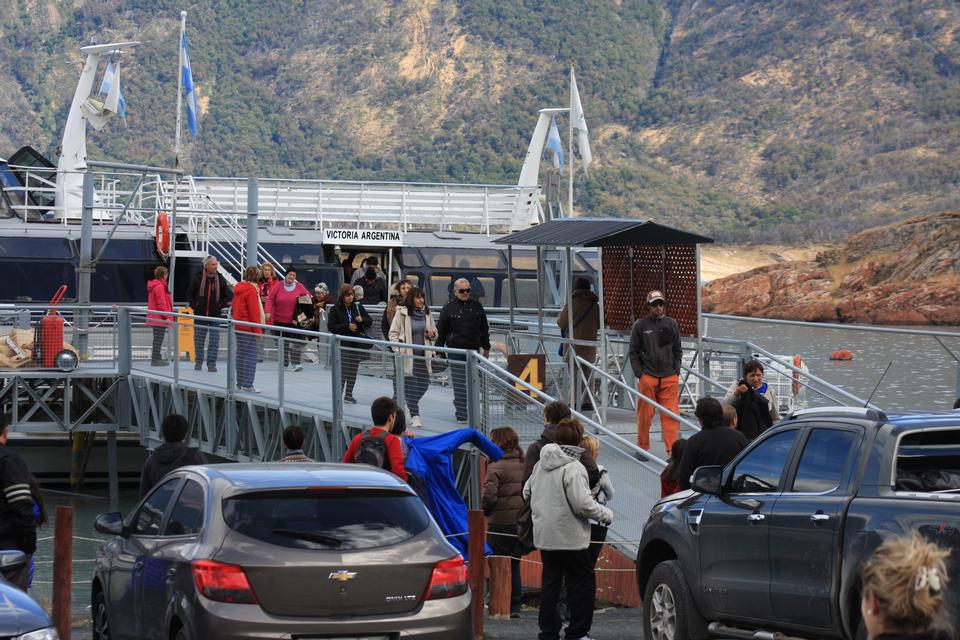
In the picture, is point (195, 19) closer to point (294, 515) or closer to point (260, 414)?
point (260, 414)

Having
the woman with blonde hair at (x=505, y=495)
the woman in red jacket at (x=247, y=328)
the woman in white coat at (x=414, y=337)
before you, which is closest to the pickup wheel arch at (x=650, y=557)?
the woman with blonde hair at (x=505, y=495)

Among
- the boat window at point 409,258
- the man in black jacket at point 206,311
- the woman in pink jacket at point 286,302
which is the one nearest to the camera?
the woman in pink jacket at point 286,302

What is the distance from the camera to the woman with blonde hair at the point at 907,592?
4.18m

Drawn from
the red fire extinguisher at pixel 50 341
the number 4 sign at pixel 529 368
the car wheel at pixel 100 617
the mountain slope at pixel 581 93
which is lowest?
the car wheel at pixel 100 617

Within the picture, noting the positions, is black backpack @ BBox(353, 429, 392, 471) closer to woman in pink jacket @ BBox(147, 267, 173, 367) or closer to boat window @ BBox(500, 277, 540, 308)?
woman in pink jacket @ BBox(147, 267, 173, 367)

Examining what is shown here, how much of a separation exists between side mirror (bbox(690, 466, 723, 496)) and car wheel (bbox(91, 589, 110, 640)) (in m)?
3.80

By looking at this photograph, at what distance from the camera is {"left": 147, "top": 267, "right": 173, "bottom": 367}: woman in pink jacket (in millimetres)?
22469

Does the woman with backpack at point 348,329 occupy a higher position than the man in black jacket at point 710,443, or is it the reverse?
the woman with backpack at point 348,329

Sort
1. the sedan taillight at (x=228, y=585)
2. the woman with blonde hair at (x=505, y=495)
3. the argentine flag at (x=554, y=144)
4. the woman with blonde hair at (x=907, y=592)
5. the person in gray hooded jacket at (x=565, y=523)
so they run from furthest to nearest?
the argentine flag at (x=554, y=144), the woman with blonde hair at (x=505, y=495), the person in gray hooded jacket at (x=565, y=523), the sedan taillight at (x=228, y=585), the woman with blonde hair at (x=907, y=592)

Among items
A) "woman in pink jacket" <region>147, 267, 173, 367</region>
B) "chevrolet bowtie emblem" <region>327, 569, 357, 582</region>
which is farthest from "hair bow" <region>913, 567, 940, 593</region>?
"woman in pink jacket" <region>147, 267, 173, 367</region>

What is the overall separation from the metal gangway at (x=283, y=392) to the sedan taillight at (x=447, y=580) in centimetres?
495

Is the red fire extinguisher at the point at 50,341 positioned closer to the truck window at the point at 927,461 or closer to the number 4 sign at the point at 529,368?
the number 4 sign at the point at 529,368

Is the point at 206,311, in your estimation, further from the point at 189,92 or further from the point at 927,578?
the point at 189,92

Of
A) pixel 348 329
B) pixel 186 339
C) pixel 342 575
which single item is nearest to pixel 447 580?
pixel 342 575
